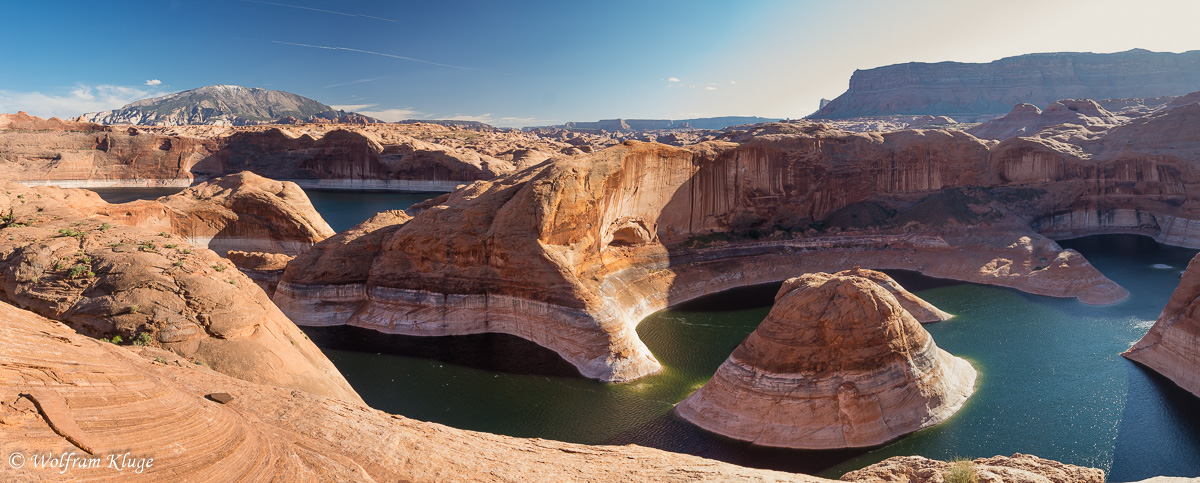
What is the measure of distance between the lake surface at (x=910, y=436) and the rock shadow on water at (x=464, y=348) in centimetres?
10

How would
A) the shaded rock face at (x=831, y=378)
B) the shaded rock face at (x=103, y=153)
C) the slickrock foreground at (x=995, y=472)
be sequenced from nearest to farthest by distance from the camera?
the slickrock foreground at (x=995, y=472)
the shaded rock face at (x=831, y=378)
the shaded rock face at (x=103, y=153)

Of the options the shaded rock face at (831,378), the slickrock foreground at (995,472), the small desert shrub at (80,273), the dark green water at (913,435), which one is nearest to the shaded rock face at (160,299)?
the small desert shrub at (80,273)

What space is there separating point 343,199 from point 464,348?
6854 cm

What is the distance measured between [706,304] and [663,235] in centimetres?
690

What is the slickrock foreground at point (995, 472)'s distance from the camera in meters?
11.2

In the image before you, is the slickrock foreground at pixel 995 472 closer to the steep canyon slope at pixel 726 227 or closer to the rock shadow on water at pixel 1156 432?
the rock shadow on water at pixel 1156 432

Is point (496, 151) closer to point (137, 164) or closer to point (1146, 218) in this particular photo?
point (137, 164)

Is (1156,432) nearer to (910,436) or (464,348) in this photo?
(910,436)

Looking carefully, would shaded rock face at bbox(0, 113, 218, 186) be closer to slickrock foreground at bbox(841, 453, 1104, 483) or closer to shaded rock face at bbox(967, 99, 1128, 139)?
slickrock foreground at bbox(841, 453, 1104, 483)

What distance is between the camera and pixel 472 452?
1065 cm

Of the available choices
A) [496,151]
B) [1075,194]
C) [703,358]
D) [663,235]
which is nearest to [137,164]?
[496,151]

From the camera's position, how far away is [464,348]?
2898 cm

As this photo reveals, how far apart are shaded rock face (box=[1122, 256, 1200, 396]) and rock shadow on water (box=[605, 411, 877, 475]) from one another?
15.4m

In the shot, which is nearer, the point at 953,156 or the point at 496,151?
the point at 953,156
